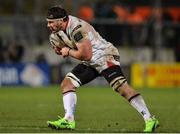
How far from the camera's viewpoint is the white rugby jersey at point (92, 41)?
39.3 feet

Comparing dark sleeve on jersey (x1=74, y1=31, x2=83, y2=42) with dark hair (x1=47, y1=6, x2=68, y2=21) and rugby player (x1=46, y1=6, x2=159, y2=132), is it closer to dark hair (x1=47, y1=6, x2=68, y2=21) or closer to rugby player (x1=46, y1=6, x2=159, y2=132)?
rugby player (x1=46, y1=6, x2=159, y2=132)

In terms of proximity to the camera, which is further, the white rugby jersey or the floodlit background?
the floodlit background

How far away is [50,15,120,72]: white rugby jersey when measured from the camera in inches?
472

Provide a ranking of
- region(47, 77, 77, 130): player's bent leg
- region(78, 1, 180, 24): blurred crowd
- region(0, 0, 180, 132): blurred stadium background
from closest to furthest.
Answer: region(47, 77, 77, 130): player's bent leg < region(0, 0, 180, 132): blurred stadium background < region(78, 1, 180, 24): blurred crowd

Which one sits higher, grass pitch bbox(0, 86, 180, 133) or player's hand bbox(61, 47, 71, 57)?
player's hand bbox(61, 47, 71, 57)

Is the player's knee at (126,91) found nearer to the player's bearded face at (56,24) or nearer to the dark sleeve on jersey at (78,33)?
the dark sleeve on jersey at (78,33)

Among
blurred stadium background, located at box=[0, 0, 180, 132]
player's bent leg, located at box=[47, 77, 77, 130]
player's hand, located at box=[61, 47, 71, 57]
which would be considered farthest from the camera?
blurred stadium background, located at box=[0, 0, 180, 132]

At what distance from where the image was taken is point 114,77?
1218 centimetres

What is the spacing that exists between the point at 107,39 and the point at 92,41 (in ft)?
69.9

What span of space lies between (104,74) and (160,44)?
71.0 ft

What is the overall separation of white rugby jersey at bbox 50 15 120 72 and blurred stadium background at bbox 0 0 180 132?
19.0 metres

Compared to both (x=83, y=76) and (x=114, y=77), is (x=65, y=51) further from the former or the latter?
(x=114, y=77)

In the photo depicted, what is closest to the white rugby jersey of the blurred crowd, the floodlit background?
the floodlit background

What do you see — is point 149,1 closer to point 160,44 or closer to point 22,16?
point 160,44
